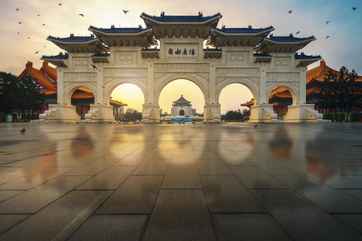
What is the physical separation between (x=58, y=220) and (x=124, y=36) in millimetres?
28093

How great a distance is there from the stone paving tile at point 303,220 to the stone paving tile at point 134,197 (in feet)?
3.54

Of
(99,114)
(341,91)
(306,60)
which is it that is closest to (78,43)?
(99,114)

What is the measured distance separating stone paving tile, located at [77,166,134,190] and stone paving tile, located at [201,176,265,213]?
3.49 feet

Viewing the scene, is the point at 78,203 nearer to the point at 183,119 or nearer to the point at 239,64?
the point at 239,64

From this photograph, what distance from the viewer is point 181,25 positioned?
26.6 metres

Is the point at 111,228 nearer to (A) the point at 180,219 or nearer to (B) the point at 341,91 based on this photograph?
(A) the point at 180,219

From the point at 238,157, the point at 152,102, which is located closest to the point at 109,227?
Answer: the point at 238,157

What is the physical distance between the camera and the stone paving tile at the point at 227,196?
84.5 inches

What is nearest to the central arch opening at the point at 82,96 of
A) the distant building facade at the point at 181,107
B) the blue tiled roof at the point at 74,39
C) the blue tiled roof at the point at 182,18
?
the blue tiled roof at the point at 74,39

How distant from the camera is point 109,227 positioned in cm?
178

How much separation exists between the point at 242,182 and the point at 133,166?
1821mm

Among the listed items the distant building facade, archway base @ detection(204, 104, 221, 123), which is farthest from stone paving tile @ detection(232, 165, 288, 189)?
the distant building facade

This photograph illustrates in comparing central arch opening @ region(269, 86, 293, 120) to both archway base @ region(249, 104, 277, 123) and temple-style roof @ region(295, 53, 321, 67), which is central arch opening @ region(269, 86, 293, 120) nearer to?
temple-style roof @ region(295, 53, 321, 67)

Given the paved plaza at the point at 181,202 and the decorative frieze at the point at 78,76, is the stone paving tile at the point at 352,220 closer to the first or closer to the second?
the paved plaza at the point at 181,202
